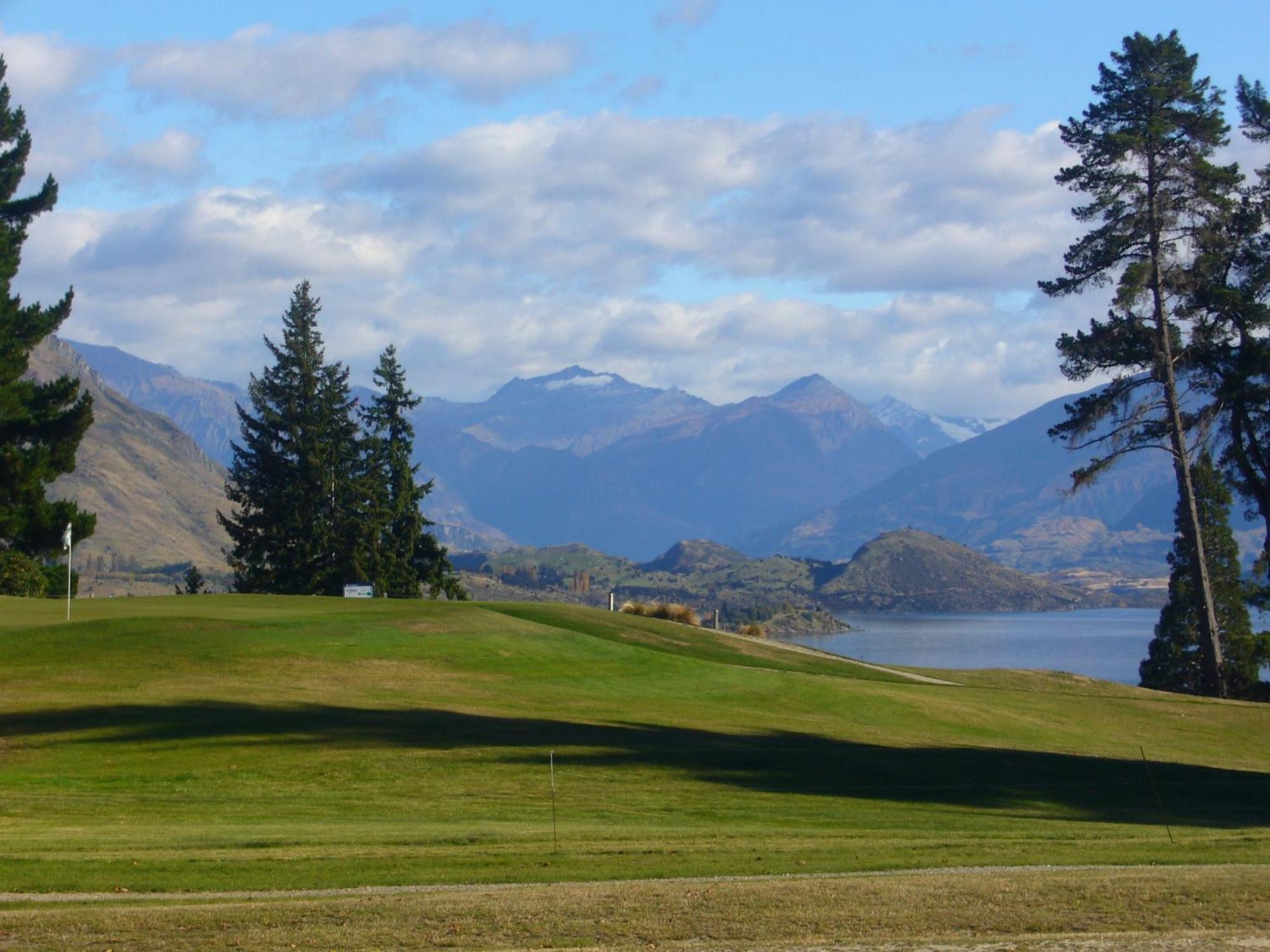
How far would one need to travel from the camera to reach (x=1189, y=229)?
4222 cm

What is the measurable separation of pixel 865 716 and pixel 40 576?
4527cm

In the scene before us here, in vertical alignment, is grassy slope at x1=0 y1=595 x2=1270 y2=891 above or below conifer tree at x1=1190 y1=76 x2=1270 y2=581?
below

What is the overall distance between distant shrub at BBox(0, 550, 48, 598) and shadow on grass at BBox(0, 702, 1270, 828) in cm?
3791

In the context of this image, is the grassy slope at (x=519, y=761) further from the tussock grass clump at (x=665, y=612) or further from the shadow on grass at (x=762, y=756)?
the tussock grass clump at (x=665, y=612)

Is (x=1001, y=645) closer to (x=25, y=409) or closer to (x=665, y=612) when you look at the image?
(x=665, y=612)

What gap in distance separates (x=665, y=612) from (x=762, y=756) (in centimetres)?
3751

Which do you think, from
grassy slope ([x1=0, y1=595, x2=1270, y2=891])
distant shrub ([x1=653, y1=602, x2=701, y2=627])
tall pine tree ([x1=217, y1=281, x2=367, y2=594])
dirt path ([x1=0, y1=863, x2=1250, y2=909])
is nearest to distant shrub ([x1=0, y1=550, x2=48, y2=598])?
tall pine tree ([x1=217, y1=281, x2=367, y2=594])

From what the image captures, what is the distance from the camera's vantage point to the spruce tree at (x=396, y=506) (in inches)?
3046

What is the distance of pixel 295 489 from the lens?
7569cm

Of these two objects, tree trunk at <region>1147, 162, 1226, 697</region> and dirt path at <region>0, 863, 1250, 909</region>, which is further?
tree trunk at <region>1147, 162, 1226, 697</region>

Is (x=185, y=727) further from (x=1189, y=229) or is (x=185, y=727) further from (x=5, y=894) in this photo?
(x=1189, y=229)

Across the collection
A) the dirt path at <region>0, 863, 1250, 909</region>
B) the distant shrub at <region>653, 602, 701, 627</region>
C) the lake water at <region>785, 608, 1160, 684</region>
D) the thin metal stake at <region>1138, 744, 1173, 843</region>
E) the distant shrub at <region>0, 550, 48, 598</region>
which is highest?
the distant shrub at <region>0, 550, 48, 598</region>

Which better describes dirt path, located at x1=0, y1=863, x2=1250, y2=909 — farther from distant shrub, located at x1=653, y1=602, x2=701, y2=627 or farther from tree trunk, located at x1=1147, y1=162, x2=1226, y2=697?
distant shrub, located at x1=653, y1=602, x2=701, y2=627

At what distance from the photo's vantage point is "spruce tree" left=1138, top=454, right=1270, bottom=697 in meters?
55.8
